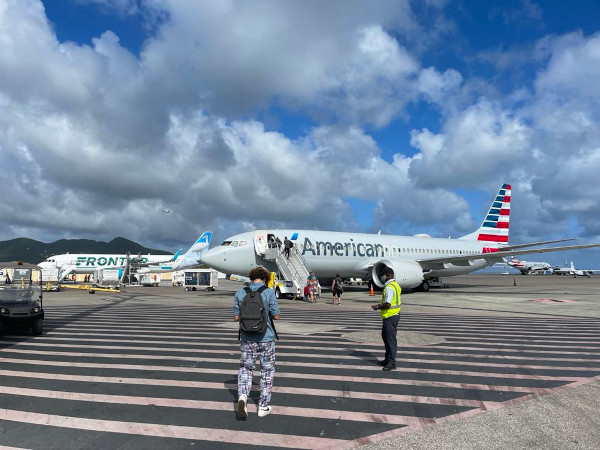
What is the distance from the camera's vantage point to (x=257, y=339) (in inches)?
226

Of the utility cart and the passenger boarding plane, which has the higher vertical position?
the passenger boarding plane

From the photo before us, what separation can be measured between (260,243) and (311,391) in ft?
68.6

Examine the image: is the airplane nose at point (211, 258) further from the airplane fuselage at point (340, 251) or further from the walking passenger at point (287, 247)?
the walking passenger at point (287, 247)

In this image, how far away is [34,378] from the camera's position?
752 cm

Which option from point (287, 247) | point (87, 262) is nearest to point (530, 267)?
point (87, 262)

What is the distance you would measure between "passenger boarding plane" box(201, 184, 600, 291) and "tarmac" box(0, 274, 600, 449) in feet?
47.1

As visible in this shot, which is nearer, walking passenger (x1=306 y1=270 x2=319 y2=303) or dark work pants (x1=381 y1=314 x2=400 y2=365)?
dark work pants (x1=381 y1=314 x2=400 y2=365)

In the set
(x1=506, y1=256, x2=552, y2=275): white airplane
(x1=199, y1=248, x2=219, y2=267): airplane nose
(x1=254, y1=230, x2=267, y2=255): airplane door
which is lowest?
(x1=506, y1=256, x2=552, y2=275): white airplane

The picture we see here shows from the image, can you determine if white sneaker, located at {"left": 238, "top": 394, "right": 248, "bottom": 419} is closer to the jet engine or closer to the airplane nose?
the airplane nose

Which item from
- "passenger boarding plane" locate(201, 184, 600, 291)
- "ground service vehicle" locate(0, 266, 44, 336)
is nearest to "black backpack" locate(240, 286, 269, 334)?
"ground service vehicle" locate(0, 266, 44, 336)

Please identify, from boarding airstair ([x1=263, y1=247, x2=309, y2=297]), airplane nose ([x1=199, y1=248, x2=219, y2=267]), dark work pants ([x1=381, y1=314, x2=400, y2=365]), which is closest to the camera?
dark work pants ([x1=381, y1=314, x2=400, y2=365])

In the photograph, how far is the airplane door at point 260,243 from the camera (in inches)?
1076

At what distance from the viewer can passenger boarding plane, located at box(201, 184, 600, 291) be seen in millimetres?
27188

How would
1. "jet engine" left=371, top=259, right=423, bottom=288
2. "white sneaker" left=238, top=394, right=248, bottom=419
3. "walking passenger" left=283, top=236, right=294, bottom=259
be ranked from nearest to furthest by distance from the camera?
1. "white sneaker" left=238, top=394, right=248, bottom=419
2. "walking passenger" left=283, top=236, right=294, bottom=259
3. "jet engine" left=371, top=259, right=423, bottom=288
